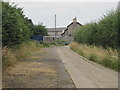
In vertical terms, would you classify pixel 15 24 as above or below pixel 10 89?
above

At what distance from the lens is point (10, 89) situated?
9812mm

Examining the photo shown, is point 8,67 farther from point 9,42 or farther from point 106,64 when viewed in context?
point 106,64

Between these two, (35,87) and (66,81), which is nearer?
(35,87)

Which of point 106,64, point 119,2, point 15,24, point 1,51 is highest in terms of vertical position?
point 119,2

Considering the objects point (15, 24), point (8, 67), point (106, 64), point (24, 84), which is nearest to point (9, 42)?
point (15, 24)

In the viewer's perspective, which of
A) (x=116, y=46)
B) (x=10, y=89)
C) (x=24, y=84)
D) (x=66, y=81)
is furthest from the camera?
(x=116, y=46)

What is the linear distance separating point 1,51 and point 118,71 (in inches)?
246

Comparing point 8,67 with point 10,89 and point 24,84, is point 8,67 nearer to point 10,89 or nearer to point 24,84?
point 24,84

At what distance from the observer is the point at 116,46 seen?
18641mm

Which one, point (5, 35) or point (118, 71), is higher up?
point (5, 35)

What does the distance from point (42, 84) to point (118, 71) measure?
6.10 m

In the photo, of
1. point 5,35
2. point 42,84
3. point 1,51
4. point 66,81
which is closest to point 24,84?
point 42,84

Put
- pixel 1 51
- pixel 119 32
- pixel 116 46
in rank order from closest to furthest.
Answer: pixel 1 51, pixel 119 32, pixel 116 46

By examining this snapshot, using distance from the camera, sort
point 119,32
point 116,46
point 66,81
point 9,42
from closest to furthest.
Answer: point 66,81 < point 119,32 < point 116,46 < point 9,42
